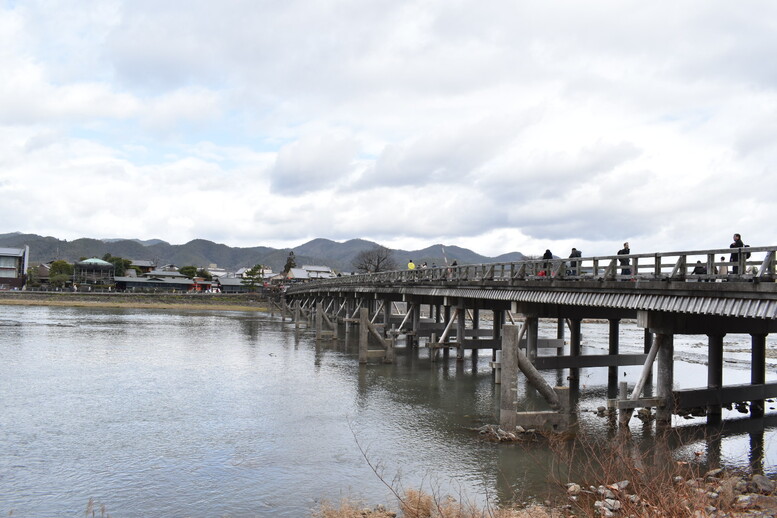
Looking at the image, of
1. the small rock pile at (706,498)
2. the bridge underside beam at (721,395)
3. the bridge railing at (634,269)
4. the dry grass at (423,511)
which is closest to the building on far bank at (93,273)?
the bridge railing at (634,269)

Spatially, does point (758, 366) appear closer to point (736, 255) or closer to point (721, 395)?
point (721, 395)

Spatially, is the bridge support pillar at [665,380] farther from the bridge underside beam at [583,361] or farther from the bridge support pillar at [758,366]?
the bridge underside beam at [583,361]

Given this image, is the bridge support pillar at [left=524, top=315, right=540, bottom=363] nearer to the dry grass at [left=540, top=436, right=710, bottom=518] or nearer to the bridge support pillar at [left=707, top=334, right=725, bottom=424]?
the bridge support pillar at [left=707, top=334, right=725, bottom=424]

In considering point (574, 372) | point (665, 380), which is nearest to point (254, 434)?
point (665, 380)

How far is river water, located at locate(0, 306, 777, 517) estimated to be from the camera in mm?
13039

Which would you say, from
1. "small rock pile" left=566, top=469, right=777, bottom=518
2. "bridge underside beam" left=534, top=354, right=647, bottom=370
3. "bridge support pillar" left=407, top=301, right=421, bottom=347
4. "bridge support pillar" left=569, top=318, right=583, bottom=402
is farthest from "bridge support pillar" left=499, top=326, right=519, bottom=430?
"bridge support pillar" left=407, top=301, right=421, bottom=347

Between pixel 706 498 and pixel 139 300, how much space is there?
10461 cm

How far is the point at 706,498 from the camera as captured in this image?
10.5m

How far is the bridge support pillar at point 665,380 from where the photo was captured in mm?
17312

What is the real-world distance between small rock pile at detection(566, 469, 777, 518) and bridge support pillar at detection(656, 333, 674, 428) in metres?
3.46

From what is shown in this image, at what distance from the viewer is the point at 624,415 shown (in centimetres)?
1705

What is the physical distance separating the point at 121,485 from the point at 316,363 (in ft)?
66.2

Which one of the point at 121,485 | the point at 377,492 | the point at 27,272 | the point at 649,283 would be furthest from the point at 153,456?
the point at 27,272

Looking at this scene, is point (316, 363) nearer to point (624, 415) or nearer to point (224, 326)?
point (624, 415)
